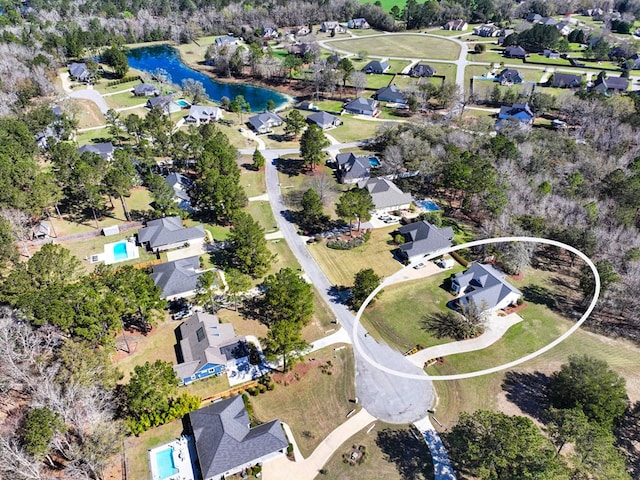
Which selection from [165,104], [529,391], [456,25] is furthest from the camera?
[456,25]

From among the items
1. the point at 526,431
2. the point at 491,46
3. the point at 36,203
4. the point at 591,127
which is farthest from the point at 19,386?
the point at 491,46

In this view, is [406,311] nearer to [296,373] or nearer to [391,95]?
[296,373]

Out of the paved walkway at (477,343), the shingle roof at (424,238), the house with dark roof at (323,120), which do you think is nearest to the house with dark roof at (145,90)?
the house with dark roof at (323,120)

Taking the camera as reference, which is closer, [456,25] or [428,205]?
[428,205]

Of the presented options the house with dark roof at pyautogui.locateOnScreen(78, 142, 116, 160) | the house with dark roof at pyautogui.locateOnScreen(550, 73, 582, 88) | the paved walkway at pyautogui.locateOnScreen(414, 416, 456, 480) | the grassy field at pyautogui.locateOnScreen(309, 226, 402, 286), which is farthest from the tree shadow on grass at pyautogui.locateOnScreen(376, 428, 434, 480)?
the house with dark roof at pyautogui.locateOnScreen(550, 73, 582, 88)

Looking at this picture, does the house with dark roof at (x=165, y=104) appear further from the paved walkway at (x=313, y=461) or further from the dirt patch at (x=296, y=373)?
the paved walkway at (x=313, y=461)

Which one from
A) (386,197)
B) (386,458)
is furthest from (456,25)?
(386,458)
